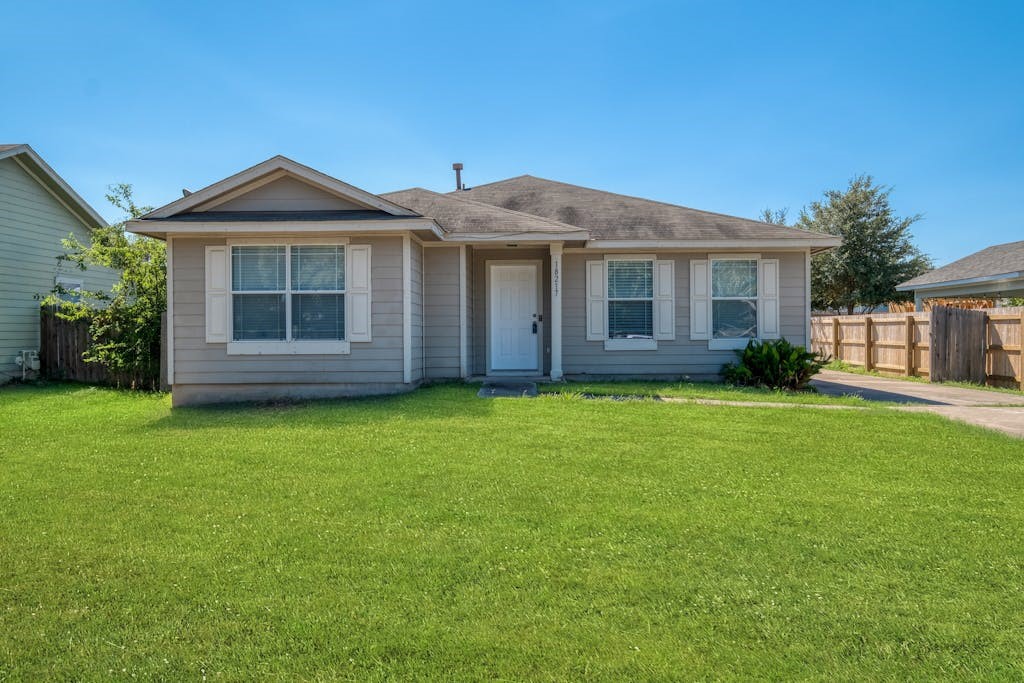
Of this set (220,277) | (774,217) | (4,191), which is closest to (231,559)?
(220,277)

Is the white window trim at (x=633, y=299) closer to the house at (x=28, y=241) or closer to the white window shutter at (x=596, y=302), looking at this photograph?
the white window shutter at (x=596, y=302)

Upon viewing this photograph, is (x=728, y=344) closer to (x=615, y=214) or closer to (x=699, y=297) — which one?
(x=699, y=297)

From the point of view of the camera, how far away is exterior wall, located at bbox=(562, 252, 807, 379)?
11914 millimetres

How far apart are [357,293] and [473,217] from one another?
9.25ft

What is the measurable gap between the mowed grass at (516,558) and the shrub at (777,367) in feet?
14.3

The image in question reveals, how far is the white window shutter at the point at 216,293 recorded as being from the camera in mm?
9984

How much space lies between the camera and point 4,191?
14344 mm

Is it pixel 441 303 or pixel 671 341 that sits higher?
pixel 441 303

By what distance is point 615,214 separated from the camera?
1295 cm

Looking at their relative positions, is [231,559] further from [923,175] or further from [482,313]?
[923,175]

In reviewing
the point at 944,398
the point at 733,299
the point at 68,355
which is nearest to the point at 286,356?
the point at 68,355

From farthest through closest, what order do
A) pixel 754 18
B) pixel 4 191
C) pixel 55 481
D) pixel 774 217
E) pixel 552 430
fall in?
pixel 774 217
pixel 4 191
pixel 754 18
pixel 552 430
pixel 55 481

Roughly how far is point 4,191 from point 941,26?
69.5 ft

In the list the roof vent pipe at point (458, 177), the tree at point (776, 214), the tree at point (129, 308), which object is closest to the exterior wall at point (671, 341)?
the roof vent pipe at point (458, 177)
